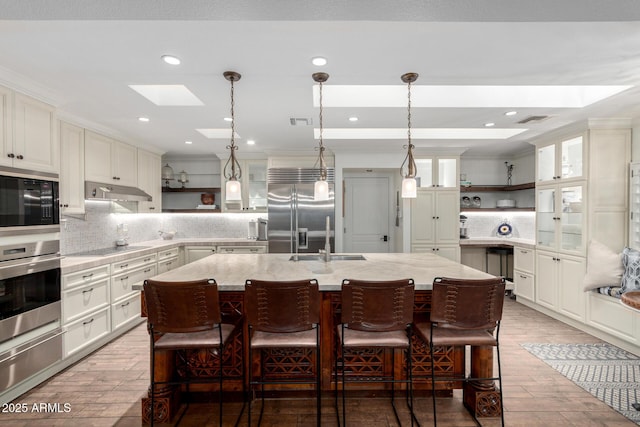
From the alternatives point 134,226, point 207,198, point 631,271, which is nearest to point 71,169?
point 134,226

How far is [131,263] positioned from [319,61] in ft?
10.7

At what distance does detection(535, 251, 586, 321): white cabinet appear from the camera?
11.7 feet

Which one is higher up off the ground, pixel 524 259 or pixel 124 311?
pixel 524 259

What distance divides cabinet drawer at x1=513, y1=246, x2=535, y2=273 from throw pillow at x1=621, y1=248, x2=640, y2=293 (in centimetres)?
123

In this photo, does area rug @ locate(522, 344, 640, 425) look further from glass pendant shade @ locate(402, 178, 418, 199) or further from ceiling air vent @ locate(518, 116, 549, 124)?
ceiling air vent @ locate(518, 116, 549, 124)

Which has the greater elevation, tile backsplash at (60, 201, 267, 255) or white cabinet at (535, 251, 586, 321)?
tile backsplash at (60, 201, 267, 255)

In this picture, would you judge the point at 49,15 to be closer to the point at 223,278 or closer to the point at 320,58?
the point at 320,58

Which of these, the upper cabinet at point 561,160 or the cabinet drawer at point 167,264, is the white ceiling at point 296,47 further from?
the cabinet drawer at point 167,264

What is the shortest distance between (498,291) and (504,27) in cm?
154

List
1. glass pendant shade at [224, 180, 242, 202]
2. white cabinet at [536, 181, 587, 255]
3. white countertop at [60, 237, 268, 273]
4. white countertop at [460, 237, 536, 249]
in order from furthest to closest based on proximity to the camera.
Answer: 1. white countertop at [460, 237, 536, 249]
2. white cabinet at [536, 181, 587, 255]
3. white countertop at [60, 237, 268, 273]
4. glass pendant shade at [224, 180, 242, 202]

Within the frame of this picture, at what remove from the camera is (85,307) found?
296cm

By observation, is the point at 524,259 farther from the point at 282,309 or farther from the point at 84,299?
the point at 84,299

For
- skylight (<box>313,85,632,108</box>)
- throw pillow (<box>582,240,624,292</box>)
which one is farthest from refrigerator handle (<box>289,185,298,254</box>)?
throw pillow (<box>582,240,624,292</box>)

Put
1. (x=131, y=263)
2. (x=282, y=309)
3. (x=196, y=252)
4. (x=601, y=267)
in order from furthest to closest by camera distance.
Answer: (x=196, y=252)
(x=131, y=263)
(x=601, y=267)
(x=282, y=309)
